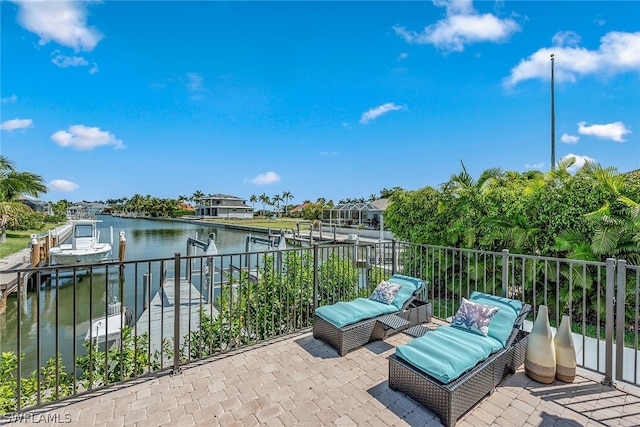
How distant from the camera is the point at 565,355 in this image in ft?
8.89

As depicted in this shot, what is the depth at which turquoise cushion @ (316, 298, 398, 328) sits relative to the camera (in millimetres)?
3400

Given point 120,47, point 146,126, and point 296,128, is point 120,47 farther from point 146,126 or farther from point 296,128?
point 296,128

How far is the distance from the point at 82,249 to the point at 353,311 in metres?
17.2

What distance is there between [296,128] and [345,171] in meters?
10.1

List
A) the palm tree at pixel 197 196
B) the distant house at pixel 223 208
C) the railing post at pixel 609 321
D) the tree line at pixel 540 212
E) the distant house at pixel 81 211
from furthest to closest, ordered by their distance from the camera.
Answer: the palm tree at pixel 197 196
the distant house at pixel 223 208
the distant house at pixel 81 211
the tree line at pixel 540 212
the railing post at pixel 609 321

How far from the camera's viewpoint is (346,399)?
2531 mm

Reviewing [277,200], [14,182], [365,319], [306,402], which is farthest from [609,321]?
[277,200]

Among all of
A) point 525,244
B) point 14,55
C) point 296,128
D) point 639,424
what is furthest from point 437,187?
point 296,128

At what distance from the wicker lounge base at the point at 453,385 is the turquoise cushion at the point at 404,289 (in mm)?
1230

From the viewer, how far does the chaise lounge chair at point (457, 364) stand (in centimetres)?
223

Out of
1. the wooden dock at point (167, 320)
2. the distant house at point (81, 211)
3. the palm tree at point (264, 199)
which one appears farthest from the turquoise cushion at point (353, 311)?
the palm tree at point (264, 199)

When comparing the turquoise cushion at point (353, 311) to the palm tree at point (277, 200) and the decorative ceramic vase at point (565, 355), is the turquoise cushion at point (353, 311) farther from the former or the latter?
the palm tree at point (277, 200)

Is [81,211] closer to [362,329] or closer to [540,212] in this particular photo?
[362,329]

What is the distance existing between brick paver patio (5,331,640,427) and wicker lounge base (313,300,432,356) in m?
0.28
